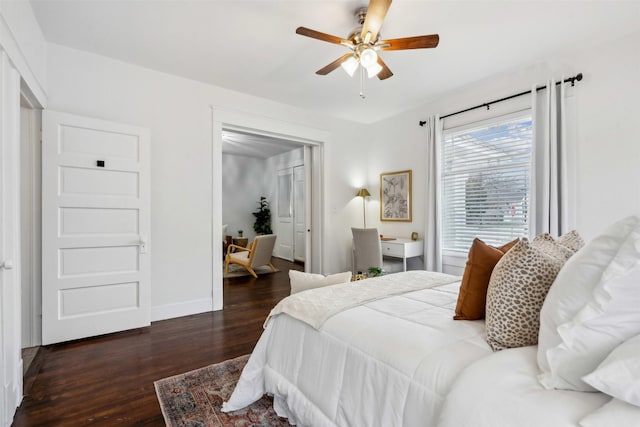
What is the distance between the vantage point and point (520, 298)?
41.1 inches

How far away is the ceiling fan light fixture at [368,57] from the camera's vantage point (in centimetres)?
224

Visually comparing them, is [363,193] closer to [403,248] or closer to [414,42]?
[403,248]

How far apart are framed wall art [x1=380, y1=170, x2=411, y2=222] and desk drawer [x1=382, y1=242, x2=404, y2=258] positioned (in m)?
0.57

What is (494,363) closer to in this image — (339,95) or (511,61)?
(511,61)

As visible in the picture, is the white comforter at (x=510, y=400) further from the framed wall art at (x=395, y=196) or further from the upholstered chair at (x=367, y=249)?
the framed wall art at (x=395, y=196)

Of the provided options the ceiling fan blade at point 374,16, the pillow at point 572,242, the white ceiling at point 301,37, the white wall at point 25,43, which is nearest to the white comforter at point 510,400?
the pillow at point 572,242

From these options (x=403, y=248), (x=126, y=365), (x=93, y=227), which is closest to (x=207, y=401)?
(x=126, y=365)

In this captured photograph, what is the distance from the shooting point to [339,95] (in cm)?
395

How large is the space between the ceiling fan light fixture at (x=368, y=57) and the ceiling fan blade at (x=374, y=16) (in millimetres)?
77

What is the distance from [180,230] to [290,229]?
411 cm

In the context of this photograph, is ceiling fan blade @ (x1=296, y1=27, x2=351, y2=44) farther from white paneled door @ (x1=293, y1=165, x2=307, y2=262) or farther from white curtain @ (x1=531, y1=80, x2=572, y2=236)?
white paneled door @ (x1=293, y1=165, x2=307, y2=262)

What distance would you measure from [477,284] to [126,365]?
2464 mm

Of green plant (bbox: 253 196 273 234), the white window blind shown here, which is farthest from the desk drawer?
green plant (bbox: 253 196 273 234)

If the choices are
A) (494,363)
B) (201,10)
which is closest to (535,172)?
(494,363)
